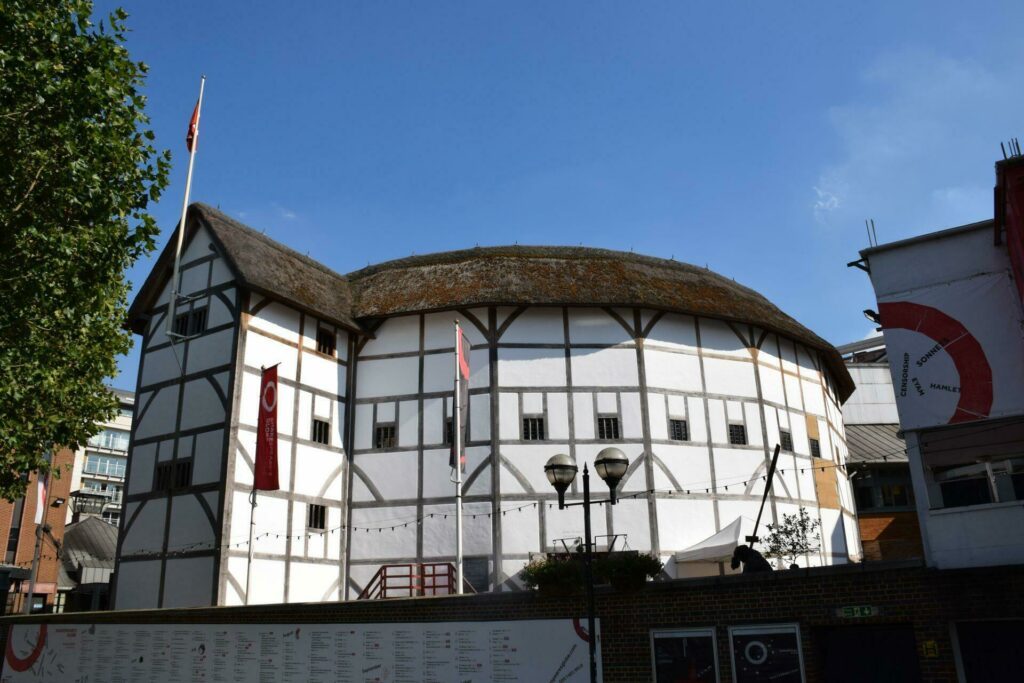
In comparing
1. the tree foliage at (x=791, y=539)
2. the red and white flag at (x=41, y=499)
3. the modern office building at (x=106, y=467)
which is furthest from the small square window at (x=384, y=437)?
the modern office building at (x=106, y=467)

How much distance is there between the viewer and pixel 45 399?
17.2 meters

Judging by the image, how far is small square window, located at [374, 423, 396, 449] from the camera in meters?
25.6

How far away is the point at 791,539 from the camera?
23250mm

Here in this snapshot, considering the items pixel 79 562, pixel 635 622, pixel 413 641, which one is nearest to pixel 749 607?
pixel 635 622

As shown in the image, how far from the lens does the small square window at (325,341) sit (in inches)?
1016

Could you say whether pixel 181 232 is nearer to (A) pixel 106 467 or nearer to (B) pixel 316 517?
(B) pixel 316 517

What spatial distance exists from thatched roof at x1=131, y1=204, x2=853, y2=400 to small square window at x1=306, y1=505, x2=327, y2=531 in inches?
234

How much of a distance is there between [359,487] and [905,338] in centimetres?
1754

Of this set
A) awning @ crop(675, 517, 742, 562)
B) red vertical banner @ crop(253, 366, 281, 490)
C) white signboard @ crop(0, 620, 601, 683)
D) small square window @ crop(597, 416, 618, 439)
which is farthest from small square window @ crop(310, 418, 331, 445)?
awning @ crop(675, 517, 742, 562)

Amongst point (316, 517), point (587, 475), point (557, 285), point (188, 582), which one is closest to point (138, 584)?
point (188, 582)

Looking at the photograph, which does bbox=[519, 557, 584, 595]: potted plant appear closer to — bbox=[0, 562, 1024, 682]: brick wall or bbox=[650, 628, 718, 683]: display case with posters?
bbox=[0, 562, 1024, 682]: brick wall

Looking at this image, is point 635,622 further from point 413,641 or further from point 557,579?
point 413,641

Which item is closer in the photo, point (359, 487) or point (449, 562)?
point (449, 562)

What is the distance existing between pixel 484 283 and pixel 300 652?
1347 cm
